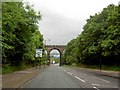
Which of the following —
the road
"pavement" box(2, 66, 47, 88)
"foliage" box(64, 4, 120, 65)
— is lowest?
the road

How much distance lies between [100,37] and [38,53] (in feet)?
48.9

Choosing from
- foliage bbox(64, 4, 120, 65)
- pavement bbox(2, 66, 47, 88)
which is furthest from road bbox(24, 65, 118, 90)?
foliage bbox(64, 4, 120, 65)

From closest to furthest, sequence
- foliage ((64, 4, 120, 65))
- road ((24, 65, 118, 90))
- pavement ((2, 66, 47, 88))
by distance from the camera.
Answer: pavement ((2, 66, 47, 88)) < road ((24, 65, 118, 90)) < foliage ((64, 4, 120, 65))

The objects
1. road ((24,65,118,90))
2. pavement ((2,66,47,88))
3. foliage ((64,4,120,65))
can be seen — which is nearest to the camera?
pavement ((2,66,47,88))

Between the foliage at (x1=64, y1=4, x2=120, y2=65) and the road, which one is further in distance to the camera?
the foliage at (x1=64, y1=4, x2=120, y2=65)

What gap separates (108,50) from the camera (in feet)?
206

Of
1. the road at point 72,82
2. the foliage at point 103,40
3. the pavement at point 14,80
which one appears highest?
the foliage at point 103,40

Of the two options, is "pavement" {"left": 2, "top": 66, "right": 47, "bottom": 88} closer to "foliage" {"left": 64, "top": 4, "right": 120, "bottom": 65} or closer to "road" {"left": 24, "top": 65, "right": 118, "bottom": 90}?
"road" {"left": 24, "top": 65, "right": 118, "bottom": 90}

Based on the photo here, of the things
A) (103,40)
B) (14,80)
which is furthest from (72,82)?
(103,40)

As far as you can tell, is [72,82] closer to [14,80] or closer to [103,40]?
[14,80]

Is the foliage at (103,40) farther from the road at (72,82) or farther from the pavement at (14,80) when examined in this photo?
the pavement at (14,80)

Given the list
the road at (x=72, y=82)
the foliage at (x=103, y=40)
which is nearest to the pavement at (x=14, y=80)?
the road at (x=72, y=82)

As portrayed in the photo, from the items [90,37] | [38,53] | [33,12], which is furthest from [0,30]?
[90,37]

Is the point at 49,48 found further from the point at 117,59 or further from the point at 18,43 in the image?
the point at 18,43
